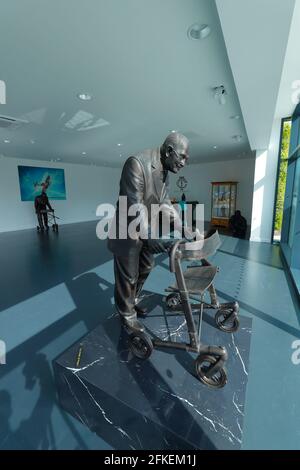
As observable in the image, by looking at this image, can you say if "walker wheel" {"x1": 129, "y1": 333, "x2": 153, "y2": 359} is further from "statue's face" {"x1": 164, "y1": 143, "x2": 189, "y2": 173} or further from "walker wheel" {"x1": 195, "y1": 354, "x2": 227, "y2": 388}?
"statue's face" {"x1": 164, "y1": 143, "x2": 189, "y2": 173}

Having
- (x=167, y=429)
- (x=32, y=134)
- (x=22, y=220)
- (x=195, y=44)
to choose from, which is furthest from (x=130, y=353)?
(x=22, y=220)

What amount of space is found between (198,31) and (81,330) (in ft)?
9.59

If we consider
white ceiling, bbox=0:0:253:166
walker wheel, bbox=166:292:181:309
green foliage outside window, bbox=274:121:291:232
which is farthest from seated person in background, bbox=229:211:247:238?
walker wheel, bbox=166:292:181:309

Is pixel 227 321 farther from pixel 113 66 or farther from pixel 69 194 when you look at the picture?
pixel 69 194

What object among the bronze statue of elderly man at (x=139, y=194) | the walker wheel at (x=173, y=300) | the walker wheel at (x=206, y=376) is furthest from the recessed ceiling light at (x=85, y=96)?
the walker wheel at (x=206, y=376)

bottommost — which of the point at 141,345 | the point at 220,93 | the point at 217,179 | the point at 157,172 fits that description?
the point at 141,345

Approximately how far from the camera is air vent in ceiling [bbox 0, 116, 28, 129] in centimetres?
372

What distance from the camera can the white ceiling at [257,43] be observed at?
1267 mm

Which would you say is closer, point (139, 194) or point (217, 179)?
point (139, 194)

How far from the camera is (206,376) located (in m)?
1.31

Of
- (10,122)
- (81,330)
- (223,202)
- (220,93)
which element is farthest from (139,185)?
(223,202)

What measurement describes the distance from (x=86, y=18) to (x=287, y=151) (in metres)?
5.20

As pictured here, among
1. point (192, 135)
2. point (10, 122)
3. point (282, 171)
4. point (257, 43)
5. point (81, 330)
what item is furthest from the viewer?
point (282, 171)

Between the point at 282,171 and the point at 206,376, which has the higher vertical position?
the point at 282,171
